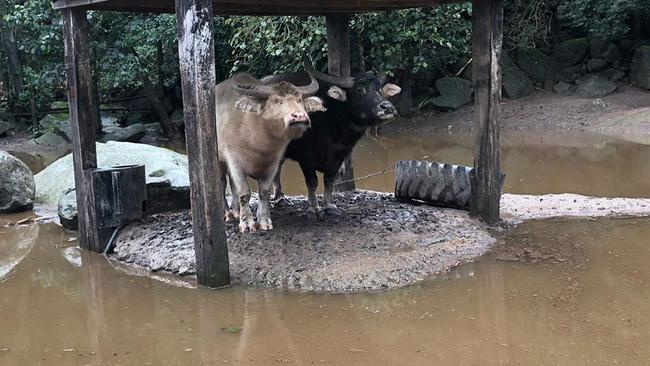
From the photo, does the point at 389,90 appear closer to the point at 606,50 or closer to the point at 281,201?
the point at 281,201

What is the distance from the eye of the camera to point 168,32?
53.2 feet

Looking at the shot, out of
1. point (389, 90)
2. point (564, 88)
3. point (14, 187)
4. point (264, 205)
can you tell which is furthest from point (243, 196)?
point (564, 88)

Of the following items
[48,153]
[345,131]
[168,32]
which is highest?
[168,32]

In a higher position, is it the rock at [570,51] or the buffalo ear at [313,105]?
the rock at [570,51]

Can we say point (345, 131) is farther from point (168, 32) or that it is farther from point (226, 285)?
point (168, 32)

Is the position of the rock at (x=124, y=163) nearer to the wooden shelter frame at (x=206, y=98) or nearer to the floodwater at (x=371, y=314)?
the wooden shelter frame at (x=206, y=98)

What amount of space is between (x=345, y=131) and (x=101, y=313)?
3081 mm

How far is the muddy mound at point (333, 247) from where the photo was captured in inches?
217

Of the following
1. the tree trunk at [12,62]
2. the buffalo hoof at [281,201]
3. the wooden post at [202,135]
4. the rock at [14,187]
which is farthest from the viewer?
the tree trunk at [12,62]

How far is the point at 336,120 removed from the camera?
6.92 m

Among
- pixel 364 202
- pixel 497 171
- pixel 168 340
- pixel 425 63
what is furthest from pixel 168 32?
pixel 168 340

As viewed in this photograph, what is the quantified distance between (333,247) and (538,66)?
15142mm

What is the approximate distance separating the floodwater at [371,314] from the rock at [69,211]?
0.74 m

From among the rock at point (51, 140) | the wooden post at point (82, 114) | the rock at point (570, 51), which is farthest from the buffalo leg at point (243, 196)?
the rock at point (570, 51)
